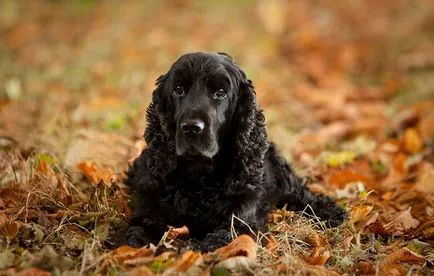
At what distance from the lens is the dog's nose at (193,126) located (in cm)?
429

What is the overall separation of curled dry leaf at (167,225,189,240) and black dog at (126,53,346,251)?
0.09m

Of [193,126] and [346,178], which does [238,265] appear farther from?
[346,178]

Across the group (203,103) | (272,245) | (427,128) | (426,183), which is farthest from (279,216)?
(427,128)

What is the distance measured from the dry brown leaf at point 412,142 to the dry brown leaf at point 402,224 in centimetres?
259

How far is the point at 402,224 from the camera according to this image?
5121 millimetres

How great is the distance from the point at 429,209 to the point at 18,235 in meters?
3.18

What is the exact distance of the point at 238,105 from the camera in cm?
480

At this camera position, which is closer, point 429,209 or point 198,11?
point 429,209

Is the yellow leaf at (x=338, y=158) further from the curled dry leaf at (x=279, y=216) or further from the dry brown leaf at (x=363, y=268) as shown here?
the dry brown leaf at (x=363, y=268)

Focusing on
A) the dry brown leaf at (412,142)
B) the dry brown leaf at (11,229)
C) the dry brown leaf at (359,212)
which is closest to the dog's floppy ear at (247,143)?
the dry brown leaf at (359,212)

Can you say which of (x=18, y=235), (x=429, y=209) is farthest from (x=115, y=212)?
(x=429, y=209)

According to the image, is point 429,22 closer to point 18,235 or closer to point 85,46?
point 85,46

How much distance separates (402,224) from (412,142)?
2839mm

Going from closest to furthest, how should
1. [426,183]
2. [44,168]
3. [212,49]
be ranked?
[44,168]
[426,183]
[212,49]
